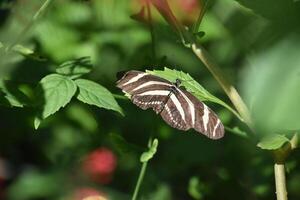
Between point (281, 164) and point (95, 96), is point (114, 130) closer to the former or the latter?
point (95, 96)

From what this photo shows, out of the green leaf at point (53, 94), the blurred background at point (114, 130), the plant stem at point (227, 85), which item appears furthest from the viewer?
the blurred background at point (114, 130)

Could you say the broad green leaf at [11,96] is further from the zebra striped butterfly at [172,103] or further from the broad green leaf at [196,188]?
the broad green leaf at [196,188]

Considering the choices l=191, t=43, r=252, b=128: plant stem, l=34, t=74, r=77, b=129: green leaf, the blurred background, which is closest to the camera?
l=191, t=43, r=252, b=128: plant stem

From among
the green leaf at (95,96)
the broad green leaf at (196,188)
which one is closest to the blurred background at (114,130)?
the broad green leaf at (196,188)

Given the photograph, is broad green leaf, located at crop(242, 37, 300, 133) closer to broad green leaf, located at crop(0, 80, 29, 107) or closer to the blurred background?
broad green leaf, located at crop(0, 80, 29, 107)

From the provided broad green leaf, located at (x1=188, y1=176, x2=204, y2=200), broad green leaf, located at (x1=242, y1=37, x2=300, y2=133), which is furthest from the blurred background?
broad green leaf, located at (x1=242, y1=37, x2=300, y2=133)

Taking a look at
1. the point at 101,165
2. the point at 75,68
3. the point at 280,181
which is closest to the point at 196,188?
the point at 101,165
